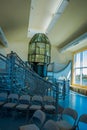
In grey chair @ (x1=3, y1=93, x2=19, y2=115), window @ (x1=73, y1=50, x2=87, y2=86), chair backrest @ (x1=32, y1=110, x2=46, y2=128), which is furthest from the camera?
window @ (x1=73, y1=50, x2=87, y2=86)

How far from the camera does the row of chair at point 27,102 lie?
4912 millimetres

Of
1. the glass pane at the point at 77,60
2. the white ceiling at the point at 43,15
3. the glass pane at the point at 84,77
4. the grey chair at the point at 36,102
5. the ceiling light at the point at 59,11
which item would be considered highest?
the ceiling light at the point at 59,11

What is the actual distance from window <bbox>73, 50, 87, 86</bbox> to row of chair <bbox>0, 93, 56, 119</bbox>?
803cm

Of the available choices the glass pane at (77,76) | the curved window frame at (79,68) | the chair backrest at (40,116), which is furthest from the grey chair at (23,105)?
the glass pane at (77,76)

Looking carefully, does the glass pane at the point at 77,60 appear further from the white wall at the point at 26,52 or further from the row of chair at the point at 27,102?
the row of chair at the point at 27,102

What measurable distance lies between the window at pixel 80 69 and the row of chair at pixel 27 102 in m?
8.03

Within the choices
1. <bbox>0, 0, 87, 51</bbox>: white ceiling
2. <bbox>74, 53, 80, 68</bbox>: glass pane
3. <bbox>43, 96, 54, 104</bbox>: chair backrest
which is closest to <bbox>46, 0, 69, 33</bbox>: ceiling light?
<bbox>0, 0, 87, 51</bbox>: white ceiling

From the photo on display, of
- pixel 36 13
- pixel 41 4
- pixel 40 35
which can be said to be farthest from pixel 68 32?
pixel 41 4

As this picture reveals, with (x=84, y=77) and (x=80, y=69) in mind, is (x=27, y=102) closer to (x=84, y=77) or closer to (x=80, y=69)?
(x=84, y=77)

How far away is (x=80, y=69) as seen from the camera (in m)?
13.7

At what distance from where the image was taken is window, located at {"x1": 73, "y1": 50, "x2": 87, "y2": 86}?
1300cm

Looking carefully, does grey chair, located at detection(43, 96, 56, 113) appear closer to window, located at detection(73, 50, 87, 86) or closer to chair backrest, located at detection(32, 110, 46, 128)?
chair backrest, located at detection(32, 110, 46, 128)

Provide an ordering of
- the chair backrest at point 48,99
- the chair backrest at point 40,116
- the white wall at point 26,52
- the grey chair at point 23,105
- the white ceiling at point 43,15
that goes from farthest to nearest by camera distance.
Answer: the white wall at point 26,52, the white ceiling at point 43,15, the chair backrest at point 48,99, the grey chair at point 23,105, the chair backrest at point 40,116

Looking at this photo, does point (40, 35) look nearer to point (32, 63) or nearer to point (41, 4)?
point (32, 63)
